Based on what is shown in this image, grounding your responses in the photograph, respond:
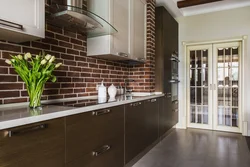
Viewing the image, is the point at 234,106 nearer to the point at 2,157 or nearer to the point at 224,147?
the point at 224,147

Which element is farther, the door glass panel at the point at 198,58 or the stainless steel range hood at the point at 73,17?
the door glass panel at the point at 198,58

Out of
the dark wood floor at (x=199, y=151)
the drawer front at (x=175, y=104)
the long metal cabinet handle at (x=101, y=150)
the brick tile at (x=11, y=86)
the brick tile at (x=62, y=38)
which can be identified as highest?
the brick tile at (x=62, y=38)

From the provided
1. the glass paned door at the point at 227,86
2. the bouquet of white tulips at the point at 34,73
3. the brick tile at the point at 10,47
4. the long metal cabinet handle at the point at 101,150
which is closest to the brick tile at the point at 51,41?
the brick tile at the point at 10,47

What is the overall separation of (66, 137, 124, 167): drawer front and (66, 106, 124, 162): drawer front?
35mm

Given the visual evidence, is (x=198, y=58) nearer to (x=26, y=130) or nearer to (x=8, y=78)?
(x=8, y=78)

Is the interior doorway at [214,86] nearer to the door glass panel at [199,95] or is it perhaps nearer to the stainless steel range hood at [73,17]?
the door glass panel at [199,95]

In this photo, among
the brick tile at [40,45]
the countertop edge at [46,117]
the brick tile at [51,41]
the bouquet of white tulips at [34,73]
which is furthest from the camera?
the brick tile at [51,41]

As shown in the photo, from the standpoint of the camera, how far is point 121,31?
2553 mm

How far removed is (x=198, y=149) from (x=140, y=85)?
1.45 meters

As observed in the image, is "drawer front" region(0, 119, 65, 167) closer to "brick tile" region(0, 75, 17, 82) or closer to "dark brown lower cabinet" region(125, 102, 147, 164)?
"brick tile" region(0, 75, 17, 82)

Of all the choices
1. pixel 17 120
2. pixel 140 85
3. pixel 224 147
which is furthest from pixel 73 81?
pixel 224 147

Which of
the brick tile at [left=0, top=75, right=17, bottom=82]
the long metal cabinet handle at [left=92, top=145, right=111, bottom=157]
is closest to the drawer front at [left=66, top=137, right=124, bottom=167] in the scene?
the long metal cabinet handle at [left=92, top=145, right=111, bottom=157]

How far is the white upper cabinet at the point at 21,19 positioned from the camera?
4.08ft

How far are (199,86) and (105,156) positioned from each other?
11.5 ft
